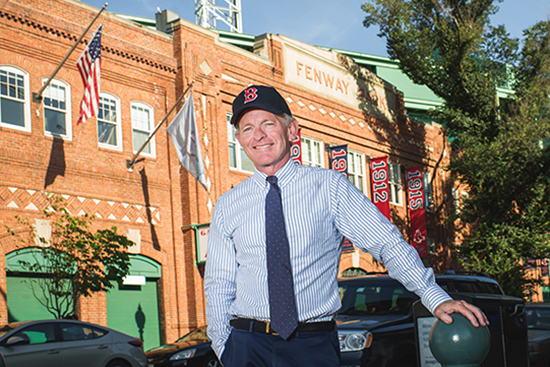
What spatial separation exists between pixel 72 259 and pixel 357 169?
16.7 meters

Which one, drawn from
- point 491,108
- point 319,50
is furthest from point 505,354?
point 491,108

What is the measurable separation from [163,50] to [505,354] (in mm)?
16835

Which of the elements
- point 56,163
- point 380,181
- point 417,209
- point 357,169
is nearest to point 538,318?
point 56,163

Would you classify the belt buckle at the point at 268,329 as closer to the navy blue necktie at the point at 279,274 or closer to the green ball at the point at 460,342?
the navy blue necktie at the point at 279,274

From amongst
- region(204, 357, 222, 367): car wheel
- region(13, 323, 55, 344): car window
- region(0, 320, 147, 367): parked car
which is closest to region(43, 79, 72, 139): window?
region(0, 320, 147, 367): parked car

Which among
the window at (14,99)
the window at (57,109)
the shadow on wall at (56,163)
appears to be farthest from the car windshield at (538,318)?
the window at (14,99)

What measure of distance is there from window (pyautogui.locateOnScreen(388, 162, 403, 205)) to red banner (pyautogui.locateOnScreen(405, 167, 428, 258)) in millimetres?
429

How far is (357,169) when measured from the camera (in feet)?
97.1

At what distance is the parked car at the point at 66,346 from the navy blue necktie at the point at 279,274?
29.8ft

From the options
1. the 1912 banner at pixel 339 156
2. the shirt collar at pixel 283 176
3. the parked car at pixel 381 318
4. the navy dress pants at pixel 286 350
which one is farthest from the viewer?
the 1912 banner at pixel 339 156

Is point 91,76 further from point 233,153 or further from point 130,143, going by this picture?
point 233,153

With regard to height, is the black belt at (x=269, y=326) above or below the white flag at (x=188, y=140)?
below

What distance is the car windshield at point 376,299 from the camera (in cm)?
835

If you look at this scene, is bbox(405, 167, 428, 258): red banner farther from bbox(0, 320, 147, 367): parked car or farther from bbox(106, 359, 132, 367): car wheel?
bbox(106, 359, 132, 367): car wheel
